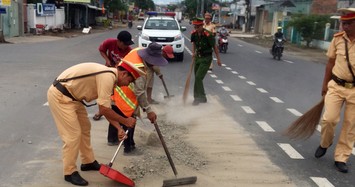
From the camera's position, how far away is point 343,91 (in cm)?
487

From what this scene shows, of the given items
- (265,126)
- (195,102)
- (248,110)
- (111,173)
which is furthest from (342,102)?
(195,102)

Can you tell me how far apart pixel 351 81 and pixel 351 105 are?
277mm

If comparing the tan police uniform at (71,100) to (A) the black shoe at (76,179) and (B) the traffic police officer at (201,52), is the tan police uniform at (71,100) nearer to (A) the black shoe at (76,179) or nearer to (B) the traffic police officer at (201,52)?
(A) the black shoe at (76,179)

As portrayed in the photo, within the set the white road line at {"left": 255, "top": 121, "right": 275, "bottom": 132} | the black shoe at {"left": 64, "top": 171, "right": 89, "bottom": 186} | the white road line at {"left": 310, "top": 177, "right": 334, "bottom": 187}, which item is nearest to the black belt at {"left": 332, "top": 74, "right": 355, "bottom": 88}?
the white road line at {"left": 310, "top": 177, "right": 334, "bottom": 187}

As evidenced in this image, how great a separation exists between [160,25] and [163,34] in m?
1.19

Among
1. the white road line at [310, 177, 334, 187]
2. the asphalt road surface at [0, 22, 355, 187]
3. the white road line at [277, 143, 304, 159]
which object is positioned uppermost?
the white road line at [310, 177, 334, 187]

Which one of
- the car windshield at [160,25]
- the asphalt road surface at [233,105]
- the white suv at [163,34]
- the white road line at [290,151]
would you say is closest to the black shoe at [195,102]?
the asphalt road surface at [233,105]

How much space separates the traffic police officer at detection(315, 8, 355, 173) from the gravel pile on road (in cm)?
156

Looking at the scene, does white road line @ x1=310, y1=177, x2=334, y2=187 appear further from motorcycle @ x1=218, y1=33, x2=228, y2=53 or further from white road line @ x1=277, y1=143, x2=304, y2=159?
motorcycle @ x1=218, y1=33, x2=228, y2=53

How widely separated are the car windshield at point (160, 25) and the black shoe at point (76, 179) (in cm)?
1296

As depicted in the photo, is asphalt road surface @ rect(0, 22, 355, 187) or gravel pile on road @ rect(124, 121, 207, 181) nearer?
gravel pile on road @ rect(124, 121, 207, 181)

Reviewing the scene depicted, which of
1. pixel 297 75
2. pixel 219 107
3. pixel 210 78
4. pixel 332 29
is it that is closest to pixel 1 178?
pixel 219 107

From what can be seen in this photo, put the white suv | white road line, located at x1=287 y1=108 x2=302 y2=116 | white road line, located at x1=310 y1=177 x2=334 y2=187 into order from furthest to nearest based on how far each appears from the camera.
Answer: the white suv, white road line, located at x1=287 y1=108 x2=302 y2=116, white road line, located at x1=310 y1=177 x2=334 y2=187

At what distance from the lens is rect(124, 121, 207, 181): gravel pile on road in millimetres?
4598
